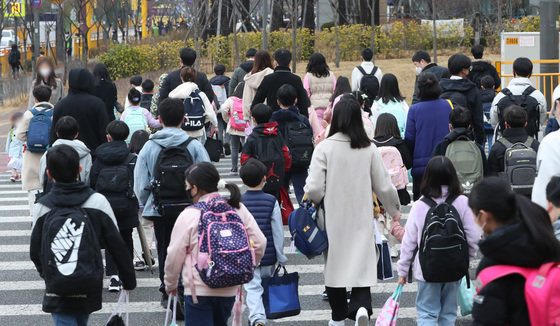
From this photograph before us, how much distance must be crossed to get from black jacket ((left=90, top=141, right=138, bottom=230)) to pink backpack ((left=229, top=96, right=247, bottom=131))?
5.58 m

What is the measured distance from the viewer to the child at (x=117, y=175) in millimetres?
7531

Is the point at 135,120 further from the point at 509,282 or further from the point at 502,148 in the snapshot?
the point at 509,282

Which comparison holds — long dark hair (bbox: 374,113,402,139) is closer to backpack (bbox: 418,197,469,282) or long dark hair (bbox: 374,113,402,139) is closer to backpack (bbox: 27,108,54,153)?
backpack (bbox: 418,197,469,282)

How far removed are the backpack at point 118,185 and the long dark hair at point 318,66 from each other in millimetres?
4261

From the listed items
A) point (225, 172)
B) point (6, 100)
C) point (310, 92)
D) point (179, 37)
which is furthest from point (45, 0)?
point (310, 92)

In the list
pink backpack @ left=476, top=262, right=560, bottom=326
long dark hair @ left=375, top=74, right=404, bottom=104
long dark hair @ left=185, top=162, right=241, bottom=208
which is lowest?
pink backpack @ left=476, top=262, right=560, bottom=326

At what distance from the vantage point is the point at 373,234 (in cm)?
614

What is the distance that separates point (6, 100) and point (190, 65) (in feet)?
74.2

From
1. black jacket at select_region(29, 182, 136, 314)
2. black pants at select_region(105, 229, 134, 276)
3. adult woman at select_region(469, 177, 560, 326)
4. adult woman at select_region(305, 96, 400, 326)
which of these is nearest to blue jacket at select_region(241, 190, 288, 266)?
adult woman at select_region(305, 96, 400, 326)

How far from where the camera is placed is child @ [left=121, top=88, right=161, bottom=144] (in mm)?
11695

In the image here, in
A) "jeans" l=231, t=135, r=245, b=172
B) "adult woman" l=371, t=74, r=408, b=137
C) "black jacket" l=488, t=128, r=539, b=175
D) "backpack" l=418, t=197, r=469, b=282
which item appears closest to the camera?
"backpack" l=418, t=197, r=469, b=282

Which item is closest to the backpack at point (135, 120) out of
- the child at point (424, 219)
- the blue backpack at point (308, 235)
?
the blue backpack at point (308, 235)

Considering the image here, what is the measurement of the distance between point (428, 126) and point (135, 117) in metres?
4.92

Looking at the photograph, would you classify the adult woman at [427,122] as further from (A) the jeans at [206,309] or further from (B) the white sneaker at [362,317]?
(A) the jeans at [206,309]
